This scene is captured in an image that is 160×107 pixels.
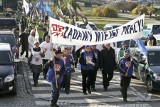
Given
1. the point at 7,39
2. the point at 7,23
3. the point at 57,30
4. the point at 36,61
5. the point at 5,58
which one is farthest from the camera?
the point at 7,23

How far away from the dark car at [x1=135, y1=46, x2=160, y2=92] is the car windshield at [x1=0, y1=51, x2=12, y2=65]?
186 inches

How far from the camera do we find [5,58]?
13.3 m

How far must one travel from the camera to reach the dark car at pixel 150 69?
12.7 m

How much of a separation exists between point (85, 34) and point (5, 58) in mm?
3305

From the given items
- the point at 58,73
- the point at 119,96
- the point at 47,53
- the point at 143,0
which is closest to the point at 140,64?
the point at 119,96

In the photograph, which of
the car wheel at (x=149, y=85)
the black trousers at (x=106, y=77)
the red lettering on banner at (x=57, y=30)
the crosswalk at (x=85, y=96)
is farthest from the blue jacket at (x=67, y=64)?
the car wheel at (x=149, y=85)

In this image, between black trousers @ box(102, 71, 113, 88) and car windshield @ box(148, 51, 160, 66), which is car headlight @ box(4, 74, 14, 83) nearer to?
black trousers @ box(102, 71, 113, 88)

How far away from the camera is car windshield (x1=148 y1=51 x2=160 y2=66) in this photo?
44.7 ft

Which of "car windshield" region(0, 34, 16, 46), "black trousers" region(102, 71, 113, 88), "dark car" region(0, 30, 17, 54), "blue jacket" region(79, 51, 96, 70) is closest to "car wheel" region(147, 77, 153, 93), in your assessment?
"black trousers" region(102, 71, 113, 88)

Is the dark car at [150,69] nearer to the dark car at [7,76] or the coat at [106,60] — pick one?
the coat at [106,60]

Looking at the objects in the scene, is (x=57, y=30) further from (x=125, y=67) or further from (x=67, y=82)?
(x=125, y=67)

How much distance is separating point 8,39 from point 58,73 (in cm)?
810

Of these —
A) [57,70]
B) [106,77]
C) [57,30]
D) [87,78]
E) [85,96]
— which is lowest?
[85,96]

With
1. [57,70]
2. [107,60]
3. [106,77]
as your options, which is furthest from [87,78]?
[57,70]
